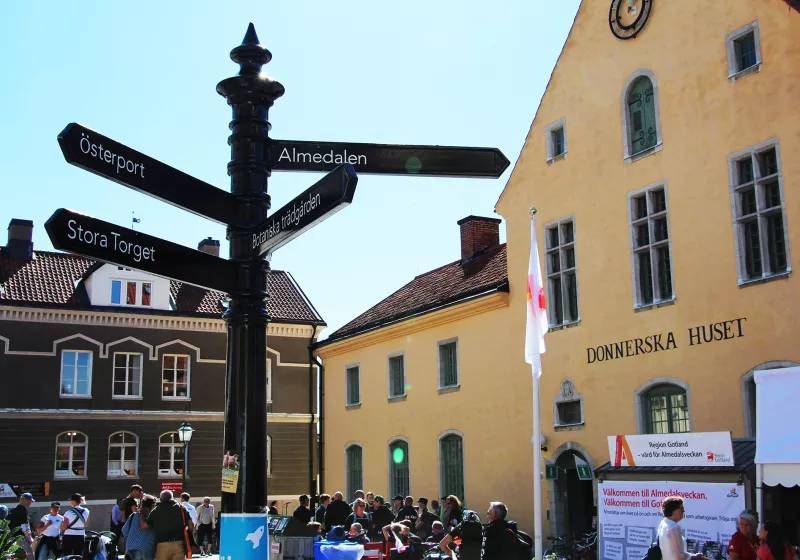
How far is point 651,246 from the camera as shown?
20.4m

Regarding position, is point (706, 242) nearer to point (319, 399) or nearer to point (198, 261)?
point (198, 261)

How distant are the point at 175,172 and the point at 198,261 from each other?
2.14ft

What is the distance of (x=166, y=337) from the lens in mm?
37250

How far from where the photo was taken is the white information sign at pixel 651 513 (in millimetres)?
12938

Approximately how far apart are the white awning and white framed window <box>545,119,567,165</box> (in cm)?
1199

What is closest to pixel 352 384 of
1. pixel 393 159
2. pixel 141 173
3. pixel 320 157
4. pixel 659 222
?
pixel 659 222

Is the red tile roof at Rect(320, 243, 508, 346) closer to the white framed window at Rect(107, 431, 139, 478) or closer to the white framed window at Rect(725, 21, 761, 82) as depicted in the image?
the white framed window at Rect(107, 431, 139, 478)

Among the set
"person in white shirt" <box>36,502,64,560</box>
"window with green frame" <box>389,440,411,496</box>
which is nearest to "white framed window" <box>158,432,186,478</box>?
"window with green frame" <box>389,440,411,496</box>

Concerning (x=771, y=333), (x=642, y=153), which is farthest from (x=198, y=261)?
(x=642, y=153)

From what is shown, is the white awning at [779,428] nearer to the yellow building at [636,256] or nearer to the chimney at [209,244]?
the yellow building at [636,256]

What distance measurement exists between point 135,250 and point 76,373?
3157cm

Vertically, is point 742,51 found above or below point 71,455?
above

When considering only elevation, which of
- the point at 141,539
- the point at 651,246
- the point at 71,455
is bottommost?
the point at 141,539

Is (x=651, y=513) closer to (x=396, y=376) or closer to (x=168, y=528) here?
(x=168, y=528)
